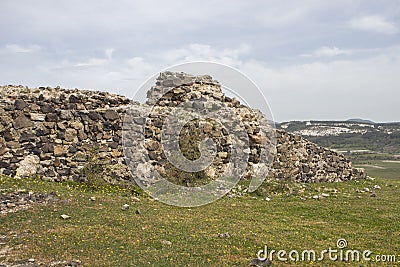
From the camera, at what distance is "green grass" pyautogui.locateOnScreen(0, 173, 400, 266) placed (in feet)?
29.4

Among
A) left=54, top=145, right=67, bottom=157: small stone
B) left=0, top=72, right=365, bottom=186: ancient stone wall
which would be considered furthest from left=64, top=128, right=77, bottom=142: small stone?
left=54, top=145, right=67, bottom=157: small stone

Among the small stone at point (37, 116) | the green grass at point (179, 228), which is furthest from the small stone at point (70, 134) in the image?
the green grass at point (179, 228)

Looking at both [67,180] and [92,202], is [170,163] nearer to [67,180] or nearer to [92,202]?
[67,180]

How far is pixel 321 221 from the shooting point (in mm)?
13328

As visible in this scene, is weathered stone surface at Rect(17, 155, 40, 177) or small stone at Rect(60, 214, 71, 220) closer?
small stone at Rect(60, 214, 71, 220)

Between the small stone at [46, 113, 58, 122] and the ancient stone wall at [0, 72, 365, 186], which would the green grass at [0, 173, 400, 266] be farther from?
the small stone at [46, 113, 58, 122]

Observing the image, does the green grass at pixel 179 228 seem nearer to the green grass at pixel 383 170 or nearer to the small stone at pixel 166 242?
the small stone at pixel 166 242

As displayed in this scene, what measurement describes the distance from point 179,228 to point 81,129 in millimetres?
8718

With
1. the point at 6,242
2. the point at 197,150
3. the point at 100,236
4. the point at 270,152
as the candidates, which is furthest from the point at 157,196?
the point at 270,152

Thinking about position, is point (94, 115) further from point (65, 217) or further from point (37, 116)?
point (65, 217)

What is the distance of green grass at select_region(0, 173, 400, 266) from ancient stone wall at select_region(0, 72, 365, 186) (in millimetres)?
1481

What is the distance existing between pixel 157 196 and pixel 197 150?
453cm

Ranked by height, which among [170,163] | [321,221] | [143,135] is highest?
[143,135]

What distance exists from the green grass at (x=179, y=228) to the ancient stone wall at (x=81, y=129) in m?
1.48
